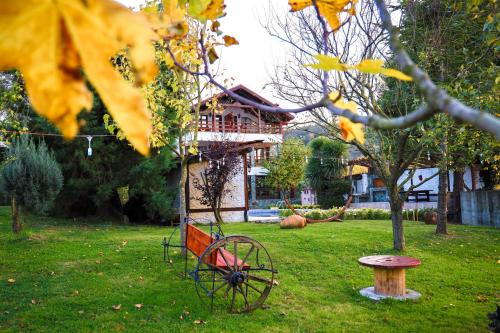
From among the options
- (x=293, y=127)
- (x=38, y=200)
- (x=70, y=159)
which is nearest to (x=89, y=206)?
(x=70, y=159)

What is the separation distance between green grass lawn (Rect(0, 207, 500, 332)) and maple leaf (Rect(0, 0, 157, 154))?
15.2 feet

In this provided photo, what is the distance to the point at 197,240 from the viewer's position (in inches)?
252

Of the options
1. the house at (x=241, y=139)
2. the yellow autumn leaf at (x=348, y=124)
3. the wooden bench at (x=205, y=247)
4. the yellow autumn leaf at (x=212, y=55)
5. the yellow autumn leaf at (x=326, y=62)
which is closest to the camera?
the yellow autumn leaf at (x=326, y=62)

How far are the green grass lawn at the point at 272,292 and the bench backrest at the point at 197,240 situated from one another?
19.2 inches

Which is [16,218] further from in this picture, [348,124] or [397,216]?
[348,124]

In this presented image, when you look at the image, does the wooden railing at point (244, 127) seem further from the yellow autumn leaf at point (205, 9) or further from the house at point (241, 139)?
the yellow autumn leaf at point (205, 9)

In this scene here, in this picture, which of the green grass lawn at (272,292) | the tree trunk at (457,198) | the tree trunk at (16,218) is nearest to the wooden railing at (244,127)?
the tree trunk at (457,198)

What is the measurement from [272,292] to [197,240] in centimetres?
134

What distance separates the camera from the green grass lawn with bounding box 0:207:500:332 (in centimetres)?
487

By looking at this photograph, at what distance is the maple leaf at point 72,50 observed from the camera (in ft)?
1.10

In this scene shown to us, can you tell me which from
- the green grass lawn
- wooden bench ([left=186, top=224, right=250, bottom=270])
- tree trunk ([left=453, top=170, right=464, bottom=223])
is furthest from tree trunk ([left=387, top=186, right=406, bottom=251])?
tree trunk ([left=453, top=170, right=464, bottom=223])

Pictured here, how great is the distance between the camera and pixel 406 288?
21.2ft

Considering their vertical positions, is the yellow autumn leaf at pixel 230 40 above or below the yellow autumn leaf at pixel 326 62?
above

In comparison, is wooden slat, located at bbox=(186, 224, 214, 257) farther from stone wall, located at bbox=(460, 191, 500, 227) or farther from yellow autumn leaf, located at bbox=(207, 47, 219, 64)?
stone wall, located at bbox=(460, 191, 500, 227)
